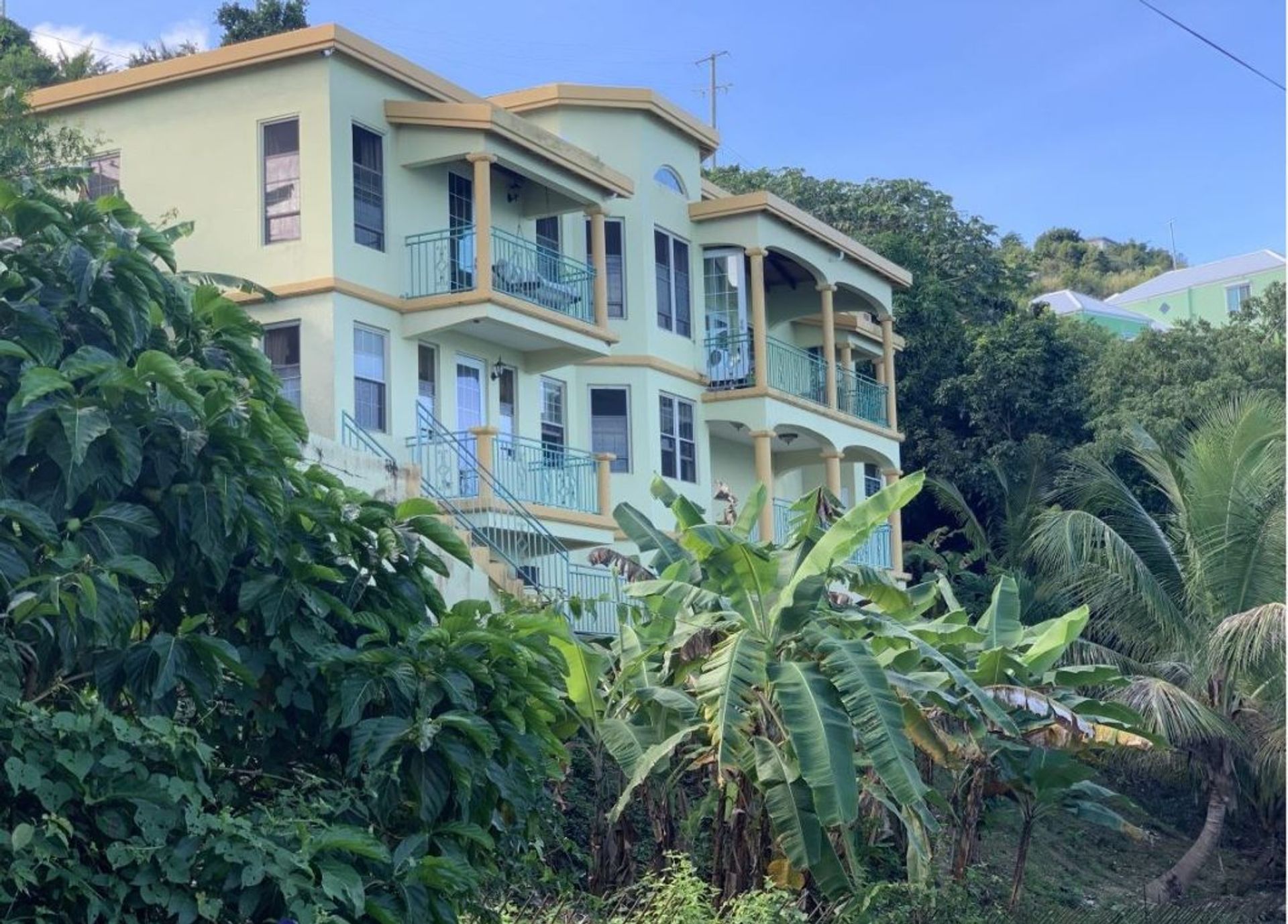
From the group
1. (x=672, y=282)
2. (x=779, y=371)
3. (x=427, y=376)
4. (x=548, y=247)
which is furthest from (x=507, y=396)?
(x=779, y=371)

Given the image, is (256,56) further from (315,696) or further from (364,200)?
(315,696)

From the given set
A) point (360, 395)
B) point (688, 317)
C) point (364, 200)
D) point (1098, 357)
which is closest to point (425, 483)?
point (360, 395)

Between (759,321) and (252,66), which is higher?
(252,66)

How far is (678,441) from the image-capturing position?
95.1 ft

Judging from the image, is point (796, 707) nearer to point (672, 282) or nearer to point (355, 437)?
point (355, 437)

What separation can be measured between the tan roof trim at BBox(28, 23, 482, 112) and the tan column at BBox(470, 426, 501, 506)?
515cm

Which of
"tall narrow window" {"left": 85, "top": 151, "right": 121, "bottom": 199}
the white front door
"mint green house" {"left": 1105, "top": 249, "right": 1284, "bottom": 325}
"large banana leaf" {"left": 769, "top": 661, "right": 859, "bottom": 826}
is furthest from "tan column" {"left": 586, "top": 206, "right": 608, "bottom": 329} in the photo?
"mint green house" {"left": 1105, "top": 249, "right": 1284, "bottom": 325}

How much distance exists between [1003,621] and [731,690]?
5.34 meters

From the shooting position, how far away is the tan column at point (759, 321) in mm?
28875

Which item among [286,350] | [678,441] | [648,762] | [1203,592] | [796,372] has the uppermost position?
[796,372]

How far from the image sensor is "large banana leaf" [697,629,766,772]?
1458 centimetres

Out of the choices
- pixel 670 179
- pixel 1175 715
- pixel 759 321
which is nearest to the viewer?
pixel 1175 715

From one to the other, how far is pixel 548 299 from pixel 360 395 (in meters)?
3.93

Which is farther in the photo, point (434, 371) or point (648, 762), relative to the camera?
point (434, 371)
